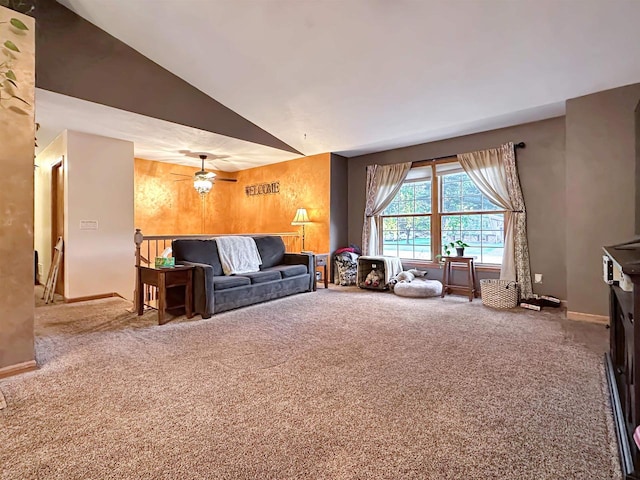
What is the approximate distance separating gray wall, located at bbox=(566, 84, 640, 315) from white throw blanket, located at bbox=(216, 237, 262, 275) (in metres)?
4.10

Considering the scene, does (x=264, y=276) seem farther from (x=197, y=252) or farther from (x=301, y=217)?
(x=301, y=217)

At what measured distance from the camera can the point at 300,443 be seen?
154cm

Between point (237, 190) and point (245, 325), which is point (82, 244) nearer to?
point (245, 325)

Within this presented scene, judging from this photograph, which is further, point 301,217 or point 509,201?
point 301,217

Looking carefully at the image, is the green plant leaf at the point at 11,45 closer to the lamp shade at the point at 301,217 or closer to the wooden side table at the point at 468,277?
the lamp shade at the point at 301,217

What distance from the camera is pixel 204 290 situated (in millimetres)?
3736

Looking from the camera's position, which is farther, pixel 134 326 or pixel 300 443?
pixel 134 326

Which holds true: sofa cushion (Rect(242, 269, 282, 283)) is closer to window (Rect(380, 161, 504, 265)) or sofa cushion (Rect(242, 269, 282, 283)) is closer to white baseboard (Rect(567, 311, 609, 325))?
window (Rect(380, 161, 504, 265))

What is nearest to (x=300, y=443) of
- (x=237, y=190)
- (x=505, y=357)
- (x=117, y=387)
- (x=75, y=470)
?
(x=75, y=470)

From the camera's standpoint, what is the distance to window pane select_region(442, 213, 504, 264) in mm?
4961

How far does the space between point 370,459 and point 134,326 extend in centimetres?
304

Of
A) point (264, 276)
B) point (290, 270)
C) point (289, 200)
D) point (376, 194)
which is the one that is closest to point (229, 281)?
point (264, 276)

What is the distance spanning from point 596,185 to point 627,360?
283 cm

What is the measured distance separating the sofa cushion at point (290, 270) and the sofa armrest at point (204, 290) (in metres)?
1.24
